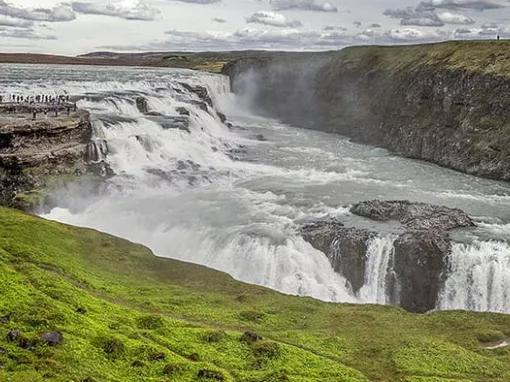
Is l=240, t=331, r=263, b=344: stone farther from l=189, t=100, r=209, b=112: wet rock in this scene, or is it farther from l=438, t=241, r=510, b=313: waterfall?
l=189, t=100, r=209, b=112: wet rock

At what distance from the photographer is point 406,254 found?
31.9 metres

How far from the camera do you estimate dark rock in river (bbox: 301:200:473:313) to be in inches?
1237

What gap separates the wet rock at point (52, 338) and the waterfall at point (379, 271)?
19665 mm

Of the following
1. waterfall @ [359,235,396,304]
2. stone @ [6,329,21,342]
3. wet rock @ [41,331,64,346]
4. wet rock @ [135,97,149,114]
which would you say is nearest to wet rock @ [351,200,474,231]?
waterfall @ [359,235,396,304]

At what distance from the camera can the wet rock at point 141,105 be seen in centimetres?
6316

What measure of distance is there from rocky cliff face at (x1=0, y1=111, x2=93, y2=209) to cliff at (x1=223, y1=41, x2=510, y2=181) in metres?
34.1

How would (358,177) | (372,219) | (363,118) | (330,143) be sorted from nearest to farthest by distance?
1. (372,219)
2. (358,177)
3. (330,143)
4. (363,118)

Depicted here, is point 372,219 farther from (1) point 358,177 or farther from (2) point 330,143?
(2) point 330,143

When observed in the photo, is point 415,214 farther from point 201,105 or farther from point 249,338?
point 201,105

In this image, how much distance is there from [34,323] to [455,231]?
989 inches

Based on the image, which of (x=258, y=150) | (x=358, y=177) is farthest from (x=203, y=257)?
(x=258, y=150)

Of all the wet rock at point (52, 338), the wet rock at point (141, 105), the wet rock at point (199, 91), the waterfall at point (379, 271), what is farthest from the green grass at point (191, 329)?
the wet rock at point (199, 91)

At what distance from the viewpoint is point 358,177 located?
163 ft

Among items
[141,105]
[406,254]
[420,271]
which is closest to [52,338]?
[406,254]
